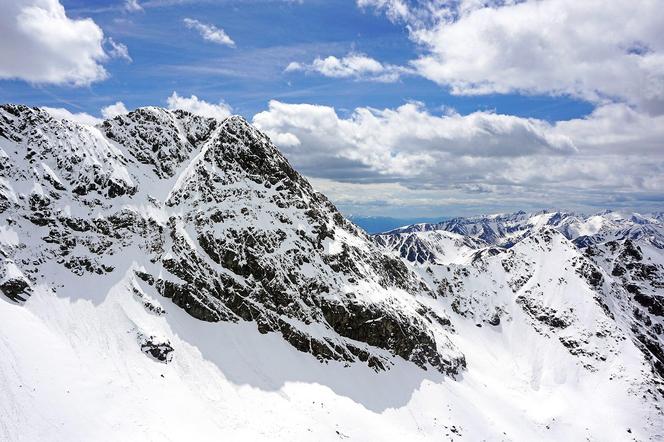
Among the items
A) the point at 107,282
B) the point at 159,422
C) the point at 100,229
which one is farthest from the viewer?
the point at 100,229

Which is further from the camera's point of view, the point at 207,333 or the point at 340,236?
the point at 340,236

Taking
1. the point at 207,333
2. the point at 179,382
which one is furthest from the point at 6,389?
the point at 207,333

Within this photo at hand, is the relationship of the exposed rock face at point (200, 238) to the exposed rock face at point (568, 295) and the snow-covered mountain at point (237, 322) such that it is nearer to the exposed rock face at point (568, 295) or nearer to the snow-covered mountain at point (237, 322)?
the snow-covered mountain at point (237, 322)

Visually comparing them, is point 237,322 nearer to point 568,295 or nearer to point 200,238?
point 200,238

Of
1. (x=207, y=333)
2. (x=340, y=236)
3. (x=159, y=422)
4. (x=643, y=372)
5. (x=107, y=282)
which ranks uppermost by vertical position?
(x=340, y=236)

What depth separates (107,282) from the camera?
7031 centimetres

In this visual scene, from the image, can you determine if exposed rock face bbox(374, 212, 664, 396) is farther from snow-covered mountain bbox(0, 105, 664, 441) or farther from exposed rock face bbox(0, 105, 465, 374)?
exposed rock face bbox(0, 105, 465, 374)

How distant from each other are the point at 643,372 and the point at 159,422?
106084 millimetres

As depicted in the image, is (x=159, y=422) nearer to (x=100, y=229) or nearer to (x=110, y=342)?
(x=110, y=342)

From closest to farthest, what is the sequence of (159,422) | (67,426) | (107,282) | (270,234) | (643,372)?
(67,426), (159,422), (107,282), (270,234), (643,372)

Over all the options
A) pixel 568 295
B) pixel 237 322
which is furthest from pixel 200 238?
pixel 568 295

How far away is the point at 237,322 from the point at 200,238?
19.3 meters

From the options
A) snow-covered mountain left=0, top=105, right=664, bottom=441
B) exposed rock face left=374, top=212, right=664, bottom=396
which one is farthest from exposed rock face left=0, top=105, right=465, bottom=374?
exposed rock face left=374, top=212, right=664, bottom=396

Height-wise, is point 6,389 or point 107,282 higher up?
point 107,282
